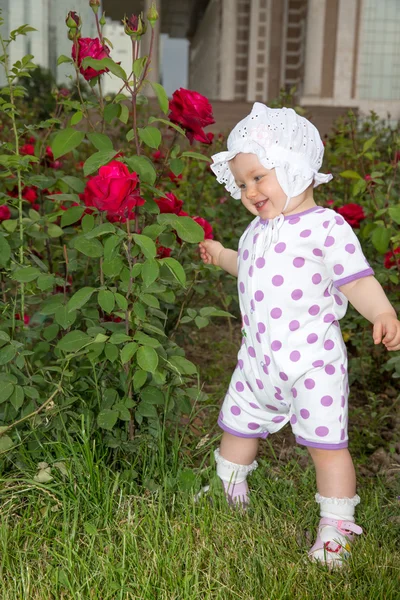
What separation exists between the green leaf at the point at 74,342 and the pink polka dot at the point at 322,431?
0.57 metres

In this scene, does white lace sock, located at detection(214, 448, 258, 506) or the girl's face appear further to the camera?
white lace sock, located at detection(214, 448, 258, 506)

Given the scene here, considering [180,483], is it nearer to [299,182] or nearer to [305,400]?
[305,400]

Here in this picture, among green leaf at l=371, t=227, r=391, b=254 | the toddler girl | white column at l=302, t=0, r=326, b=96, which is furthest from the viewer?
white column at l=302, t=0, r=326, b=96

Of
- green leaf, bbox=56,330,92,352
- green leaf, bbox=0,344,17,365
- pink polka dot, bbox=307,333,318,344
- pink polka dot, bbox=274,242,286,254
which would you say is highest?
pink polka dot, bbox=274,242,286,254

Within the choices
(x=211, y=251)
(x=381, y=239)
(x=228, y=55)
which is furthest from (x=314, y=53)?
(x=211, y=251)

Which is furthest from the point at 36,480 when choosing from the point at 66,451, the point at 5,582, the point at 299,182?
the point at 299,182

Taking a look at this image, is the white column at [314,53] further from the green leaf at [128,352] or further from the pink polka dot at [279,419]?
the green leaf at [128,352]

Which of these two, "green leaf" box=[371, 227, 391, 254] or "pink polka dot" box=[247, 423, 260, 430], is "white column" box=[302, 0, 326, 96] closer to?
"green leaf" box=[371, 227, 391, 254]

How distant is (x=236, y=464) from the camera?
1.73 m

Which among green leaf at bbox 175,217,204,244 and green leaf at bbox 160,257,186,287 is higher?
green leaf at bbox 175,217,204,244

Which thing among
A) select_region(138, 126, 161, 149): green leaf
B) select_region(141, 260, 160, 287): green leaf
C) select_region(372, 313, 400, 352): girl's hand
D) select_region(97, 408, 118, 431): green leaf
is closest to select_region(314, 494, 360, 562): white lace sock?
select_region(372, 313, 400, 352): girl's hand

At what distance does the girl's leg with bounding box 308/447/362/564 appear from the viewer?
1.56 m

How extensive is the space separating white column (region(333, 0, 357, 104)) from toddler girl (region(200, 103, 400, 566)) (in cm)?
1664

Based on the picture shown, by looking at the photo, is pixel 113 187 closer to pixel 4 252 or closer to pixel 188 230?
pixel 188 230
